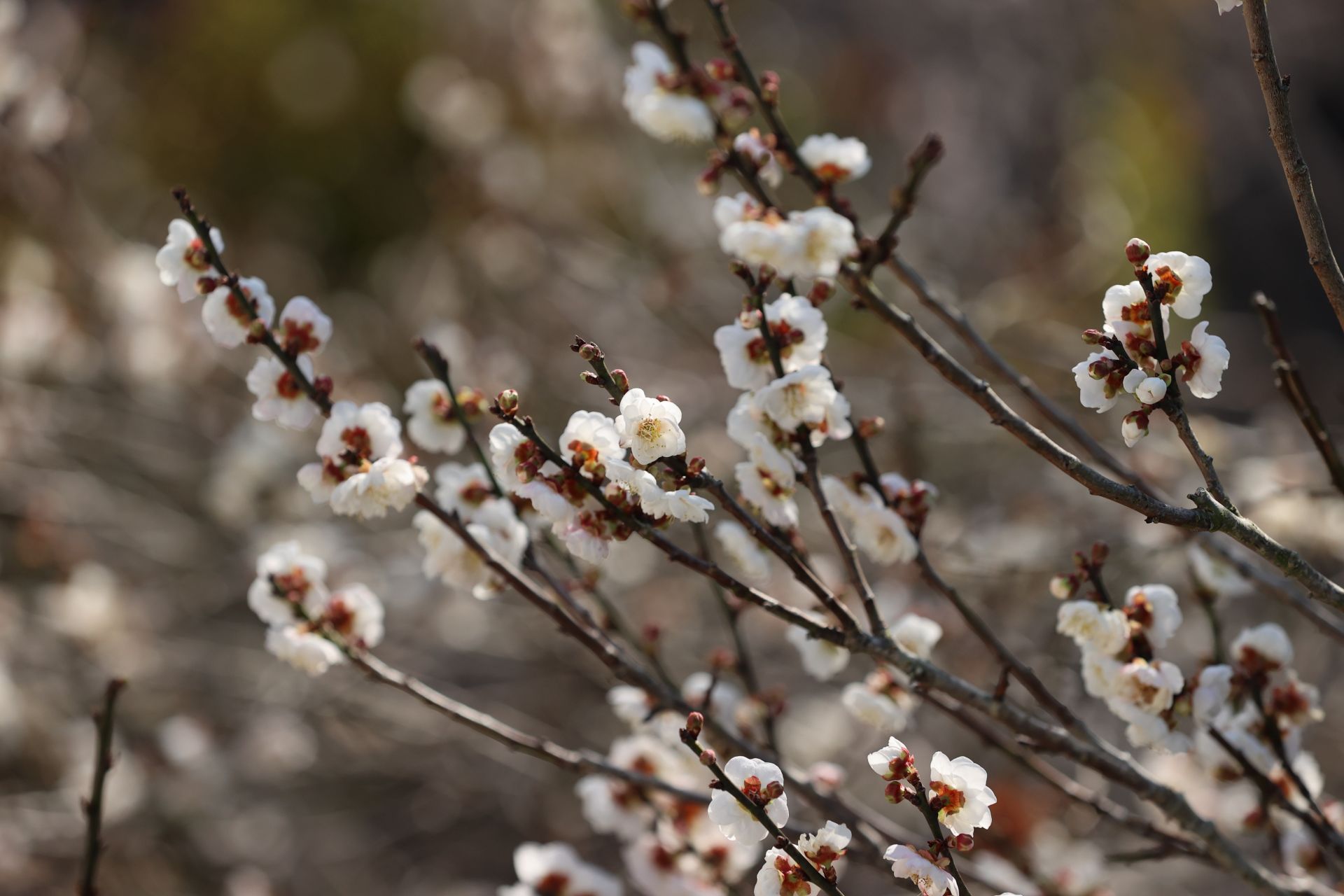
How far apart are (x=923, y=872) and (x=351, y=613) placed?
0.94 m

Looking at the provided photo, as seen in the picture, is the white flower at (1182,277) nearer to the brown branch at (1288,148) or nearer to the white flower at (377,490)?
the brown branch at (1288,148)

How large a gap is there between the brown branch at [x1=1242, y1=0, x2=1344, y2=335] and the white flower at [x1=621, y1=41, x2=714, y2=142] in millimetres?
788

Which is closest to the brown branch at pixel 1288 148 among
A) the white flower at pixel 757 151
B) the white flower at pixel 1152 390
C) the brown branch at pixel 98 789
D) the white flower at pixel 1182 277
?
the white flower at pixel 1182 277

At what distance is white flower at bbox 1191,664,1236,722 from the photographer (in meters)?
1.36

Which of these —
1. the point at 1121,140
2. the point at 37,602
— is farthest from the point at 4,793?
the point at 1121,140

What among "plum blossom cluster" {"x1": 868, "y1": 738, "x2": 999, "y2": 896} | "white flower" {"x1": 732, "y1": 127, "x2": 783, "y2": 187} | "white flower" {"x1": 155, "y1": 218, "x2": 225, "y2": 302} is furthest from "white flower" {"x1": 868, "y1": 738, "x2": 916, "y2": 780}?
"white flower" {"x1": 155, "y1": 218, "x2": 225, "y2": 302}

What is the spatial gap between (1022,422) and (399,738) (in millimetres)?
3155

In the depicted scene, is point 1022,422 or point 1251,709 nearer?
point 1022,422

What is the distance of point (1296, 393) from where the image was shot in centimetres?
148

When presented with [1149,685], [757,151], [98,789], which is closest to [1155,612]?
[1149,685]

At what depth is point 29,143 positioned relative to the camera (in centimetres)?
376

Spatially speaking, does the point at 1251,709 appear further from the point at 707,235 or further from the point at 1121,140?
the point at 1121,140

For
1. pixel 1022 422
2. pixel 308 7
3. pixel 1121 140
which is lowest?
pixel 1022 422

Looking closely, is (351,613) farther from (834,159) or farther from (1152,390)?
(1152,390)
